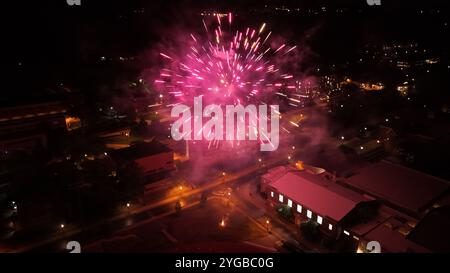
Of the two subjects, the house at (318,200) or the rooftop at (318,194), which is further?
the rooftop at (318,194)

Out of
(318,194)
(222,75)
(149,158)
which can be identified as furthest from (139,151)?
(318,194)

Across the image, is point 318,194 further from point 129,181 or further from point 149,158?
point 129,181

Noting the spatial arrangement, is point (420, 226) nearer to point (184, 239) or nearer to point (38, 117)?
point (184, 239)

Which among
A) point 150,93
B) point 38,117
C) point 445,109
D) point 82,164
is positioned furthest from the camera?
point 150,93

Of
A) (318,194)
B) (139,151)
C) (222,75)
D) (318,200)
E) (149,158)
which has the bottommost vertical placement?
(318,200)

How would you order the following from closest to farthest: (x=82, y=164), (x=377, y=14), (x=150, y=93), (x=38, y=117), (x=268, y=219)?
(x=268, y=219) < (x=82, y=164) < (x=38, y=117) < (x=150, y=93) < (x=377, y=14)

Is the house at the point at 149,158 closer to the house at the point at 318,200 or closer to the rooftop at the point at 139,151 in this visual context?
the rooftop at the point at 139,151

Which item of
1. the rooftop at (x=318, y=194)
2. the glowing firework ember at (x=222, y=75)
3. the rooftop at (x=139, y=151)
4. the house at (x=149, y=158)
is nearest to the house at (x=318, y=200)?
the rooftop at (x=318, y=194)

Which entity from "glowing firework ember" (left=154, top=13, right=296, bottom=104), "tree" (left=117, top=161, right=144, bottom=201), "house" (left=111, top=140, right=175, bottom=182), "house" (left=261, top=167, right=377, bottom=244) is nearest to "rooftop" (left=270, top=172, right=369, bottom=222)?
"house" (left=261, top=167, right=377, bottom=244)

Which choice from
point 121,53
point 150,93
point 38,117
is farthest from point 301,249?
point 121,53

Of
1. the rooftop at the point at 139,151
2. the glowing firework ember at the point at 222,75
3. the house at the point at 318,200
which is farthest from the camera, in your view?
the glowing firework ember at the point at 222,75

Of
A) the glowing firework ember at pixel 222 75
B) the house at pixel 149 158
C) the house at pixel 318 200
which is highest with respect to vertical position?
the glowing firework ember at pixel 222 75
